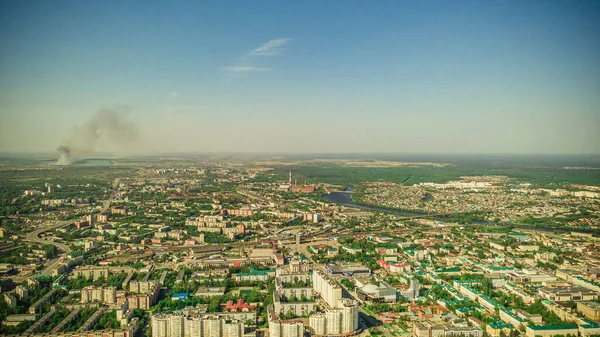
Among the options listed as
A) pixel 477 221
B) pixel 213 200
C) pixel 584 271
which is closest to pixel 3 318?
pixel 584 271

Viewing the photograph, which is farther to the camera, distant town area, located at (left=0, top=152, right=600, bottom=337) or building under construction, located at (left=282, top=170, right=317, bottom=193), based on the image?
building under construction, located at (left=282, top=170, right=317, bottom=193)

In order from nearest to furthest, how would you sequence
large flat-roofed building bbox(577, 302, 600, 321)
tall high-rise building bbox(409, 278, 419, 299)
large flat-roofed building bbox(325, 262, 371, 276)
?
large flat-roofed building bbox(577, 302, 600, 321), tall high-rise building bbox(409, 278, 419, 299), large flat-roofed building bbox(325, 262, 371, 276)

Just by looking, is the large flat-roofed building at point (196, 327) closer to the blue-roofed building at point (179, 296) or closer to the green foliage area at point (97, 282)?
the blue-roofed building at point (179, 296)

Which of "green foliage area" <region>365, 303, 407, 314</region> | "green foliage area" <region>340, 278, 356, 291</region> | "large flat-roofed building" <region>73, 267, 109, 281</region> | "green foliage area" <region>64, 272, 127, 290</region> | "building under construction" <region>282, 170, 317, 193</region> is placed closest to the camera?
"green foliage area" <region>365, 303, 407, 314</region>

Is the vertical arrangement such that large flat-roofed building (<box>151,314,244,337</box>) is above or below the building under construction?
below

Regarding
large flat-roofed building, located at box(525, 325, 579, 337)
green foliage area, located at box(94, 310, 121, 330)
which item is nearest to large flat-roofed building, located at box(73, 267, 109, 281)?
green foliage area, located at box(94, 310, 121, 330)

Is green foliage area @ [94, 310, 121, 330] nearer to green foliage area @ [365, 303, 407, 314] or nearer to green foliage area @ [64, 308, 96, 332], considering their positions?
green foliage area @ [64, 308, 96, 332]

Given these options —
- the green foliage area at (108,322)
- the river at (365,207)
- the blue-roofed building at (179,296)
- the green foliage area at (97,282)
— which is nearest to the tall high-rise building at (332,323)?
the blue-roofed building at (179,296)

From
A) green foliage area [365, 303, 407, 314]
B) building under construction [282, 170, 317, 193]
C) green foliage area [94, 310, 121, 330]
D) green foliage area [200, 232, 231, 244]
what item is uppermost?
building under construction [282, 170, 317, 193]
